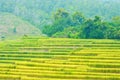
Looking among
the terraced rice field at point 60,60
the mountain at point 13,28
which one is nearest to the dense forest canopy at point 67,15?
the mountain at point 13,28

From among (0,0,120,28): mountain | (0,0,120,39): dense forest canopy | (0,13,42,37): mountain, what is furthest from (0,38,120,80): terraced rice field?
(0,0,120,28): mountain

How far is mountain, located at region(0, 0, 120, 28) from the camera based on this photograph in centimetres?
7644

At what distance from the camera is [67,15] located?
200ft

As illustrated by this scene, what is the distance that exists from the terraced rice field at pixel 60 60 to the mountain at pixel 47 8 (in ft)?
108

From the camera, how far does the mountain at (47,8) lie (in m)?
76.4

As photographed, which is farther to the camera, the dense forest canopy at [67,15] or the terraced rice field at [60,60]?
the dense forest canopy at [67,15]

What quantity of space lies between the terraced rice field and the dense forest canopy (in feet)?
17.1

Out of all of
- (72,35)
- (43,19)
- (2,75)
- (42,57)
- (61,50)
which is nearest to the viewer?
(2,75)

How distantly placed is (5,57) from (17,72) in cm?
595

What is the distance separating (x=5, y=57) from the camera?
3538 centimetres

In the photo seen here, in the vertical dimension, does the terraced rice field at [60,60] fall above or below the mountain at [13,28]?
below

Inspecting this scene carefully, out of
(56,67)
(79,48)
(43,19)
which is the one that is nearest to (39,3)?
(43,19)

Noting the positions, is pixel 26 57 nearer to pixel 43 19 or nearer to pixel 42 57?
pixel 42 57

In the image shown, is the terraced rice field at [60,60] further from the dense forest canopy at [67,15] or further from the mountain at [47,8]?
the mountain at [47,8]
